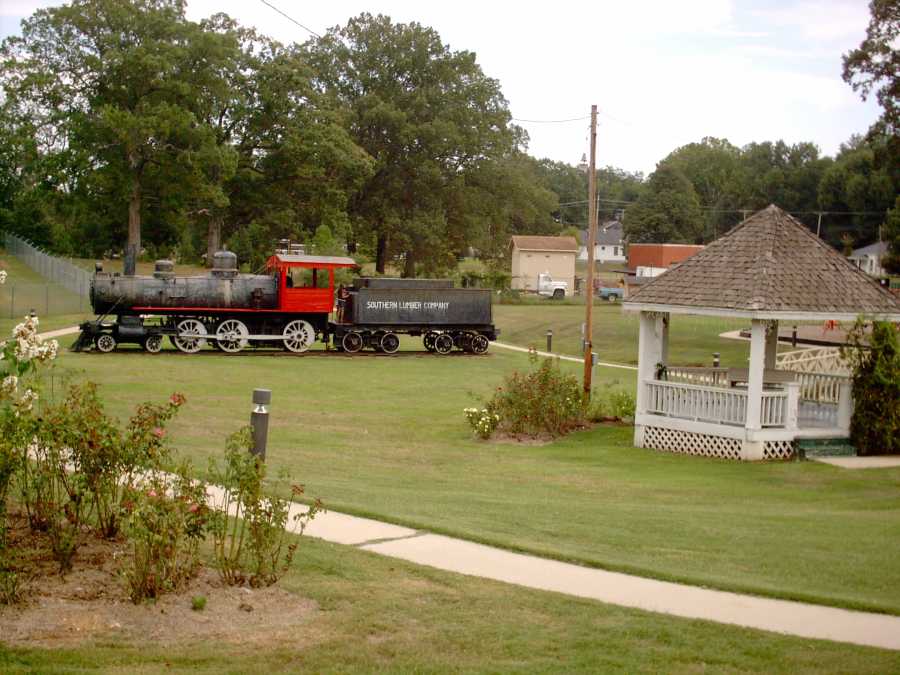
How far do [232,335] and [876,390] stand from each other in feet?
67.5

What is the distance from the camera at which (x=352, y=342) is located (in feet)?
111

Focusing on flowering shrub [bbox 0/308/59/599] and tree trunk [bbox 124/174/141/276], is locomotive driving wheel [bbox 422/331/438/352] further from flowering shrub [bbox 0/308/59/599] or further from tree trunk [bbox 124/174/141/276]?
flowering shrub [bbox 0/308/59/599]

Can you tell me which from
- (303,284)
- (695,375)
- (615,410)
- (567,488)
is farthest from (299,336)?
(567,488)

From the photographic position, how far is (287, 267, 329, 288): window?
3272 centimetres

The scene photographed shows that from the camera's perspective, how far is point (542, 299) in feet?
211

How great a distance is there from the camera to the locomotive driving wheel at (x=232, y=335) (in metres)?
31.9

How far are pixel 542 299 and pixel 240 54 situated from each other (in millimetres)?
23438

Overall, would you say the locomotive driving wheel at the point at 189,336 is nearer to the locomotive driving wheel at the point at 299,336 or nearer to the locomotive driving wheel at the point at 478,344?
the locomotive driving wheel at the point at 299,336

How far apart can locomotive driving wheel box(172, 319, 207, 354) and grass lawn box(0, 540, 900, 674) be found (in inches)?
960

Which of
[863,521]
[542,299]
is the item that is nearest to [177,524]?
[863,521]

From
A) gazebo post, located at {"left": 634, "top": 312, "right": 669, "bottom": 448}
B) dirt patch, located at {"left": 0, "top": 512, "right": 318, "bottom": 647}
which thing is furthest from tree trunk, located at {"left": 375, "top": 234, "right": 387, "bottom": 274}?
dirt patch, located at {"left": 0, "top": 512, "right": 318, "bottom": 647}

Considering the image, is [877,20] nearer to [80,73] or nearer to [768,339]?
[768,339]

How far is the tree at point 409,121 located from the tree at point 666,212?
29.1m

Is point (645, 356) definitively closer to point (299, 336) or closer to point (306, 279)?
point (299, 336)
